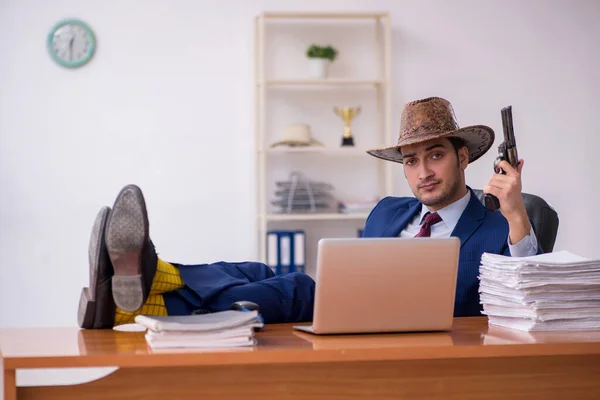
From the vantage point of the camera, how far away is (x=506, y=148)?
1.99 meters

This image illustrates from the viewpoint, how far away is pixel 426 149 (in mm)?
2623

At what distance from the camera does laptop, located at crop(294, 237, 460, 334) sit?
1552 millimetres

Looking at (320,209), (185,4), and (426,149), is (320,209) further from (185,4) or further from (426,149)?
(426,149)

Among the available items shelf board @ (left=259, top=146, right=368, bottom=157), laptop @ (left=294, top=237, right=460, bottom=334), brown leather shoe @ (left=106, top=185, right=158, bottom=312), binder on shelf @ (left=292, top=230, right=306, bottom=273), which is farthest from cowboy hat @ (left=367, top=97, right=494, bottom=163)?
binder on shelf @ (left=292, top=230, right=306, bottom=273)

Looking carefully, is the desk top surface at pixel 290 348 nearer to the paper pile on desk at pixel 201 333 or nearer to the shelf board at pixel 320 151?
the paper pile on desk at pixel 201 333

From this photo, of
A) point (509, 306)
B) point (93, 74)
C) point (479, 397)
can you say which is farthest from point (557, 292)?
point (93, 74)

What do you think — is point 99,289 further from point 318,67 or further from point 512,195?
point 318,67

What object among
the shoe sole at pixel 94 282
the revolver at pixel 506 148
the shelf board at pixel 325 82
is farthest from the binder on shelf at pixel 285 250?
the shoe sole at pixel 94 282

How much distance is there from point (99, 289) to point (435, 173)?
1315 mm

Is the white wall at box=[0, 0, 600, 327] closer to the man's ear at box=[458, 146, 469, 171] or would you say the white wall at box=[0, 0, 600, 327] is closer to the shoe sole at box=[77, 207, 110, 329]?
the man's ear at box=[458, 146, 469, 171]

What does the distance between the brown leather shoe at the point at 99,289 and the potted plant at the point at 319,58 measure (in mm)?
2866

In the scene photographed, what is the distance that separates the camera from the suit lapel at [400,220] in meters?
2.74

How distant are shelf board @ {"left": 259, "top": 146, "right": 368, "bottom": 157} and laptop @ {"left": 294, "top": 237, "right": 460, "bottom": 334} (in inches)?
107

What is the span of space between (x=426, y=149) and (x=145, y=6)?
94.2 inches
